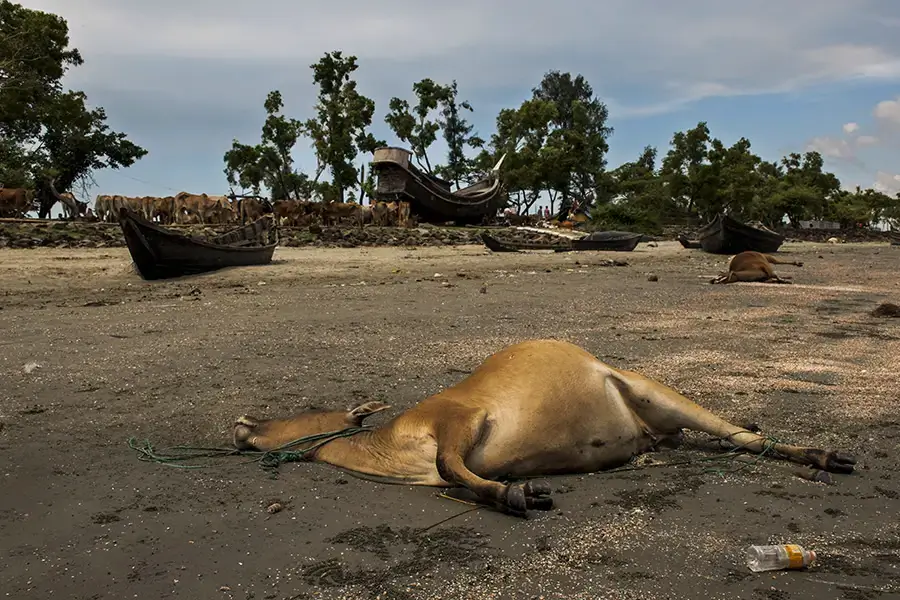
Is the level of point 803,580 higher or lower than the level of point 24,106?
lower

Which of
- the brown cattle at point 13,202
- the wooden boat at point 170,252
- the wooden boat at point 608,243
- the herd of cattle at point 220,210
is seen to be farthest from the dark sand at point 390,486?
the herd of cattle at point 220,210

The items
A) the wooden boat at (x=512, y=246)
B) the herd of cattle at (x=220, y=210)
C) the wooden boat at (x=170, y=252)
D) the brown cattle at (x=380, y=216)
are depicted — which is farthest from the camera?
the brown cattle at (x=380, y=216)

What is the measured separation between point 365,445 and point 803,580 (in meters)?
2.10

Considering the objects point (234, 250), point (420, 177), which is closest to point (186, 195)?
point (420, 177)

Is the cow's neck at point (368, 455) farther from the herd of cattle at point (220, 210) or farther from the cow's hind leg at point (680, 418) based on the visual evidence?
the herd of cattle at point (220, 210)

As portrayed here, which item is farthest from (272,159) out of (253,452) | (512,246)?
(253,452)

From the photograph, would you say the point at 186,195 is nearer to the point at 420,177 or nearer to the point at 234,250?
the point at 420,177

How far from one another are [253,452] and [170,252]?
11.7m

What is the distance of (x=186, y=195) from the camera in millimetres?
34250

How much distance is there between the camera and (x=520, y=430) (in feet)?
12.2

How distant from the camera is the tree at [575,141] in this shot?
52844mm

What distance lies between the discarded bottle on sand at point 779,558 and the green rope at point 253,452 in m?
2.06

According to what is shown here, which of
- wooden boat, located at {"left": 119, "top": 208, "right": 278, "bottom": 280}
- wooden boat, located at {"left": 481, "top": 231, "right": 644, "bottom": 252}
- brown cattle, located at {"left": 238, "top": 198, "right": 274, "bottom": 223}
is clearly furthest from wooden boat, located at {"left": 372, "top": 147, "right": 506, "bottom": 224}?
wooden boat, located at {"left": 119, "top": 208, "right": 278, "bottom": 280}

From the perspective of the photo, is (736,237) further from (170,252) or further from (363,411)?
(363,411)
